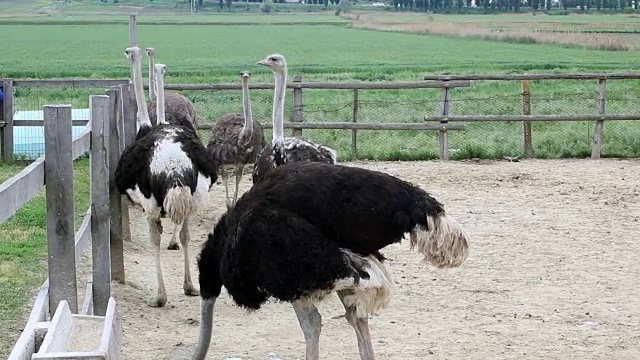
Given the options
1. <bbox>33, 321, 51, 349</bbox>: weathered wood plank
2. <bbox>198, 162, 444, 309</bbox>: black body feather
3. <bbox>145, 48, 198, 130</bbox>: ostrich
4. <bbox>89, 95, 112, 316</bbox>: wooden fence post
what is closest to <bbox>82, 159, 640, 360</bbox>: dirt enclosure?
<bbox>89, 95, 112, 316</bbox>: wooden fence post

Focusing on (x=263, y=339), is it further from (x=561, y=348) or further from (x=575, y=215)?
(x=575, y=215)

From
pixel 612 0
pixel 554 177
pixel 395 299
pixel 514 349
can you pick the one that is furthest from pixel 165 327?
pixel 612 0

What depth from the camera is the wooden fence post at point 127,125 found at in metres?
8.38

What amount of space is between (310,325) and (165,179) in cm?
226

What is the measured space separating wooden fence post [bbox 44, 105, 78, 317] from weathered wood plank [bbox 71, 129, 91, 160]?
123mm

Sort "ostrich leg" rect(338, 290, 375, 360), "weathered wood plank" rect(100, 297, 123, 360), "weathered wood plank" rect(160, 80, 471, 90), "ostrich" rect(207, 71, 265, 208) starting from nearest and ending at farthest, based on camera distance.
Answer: "weathered wood plank" rect(100, 297, 123, 360)
"ostrich leg" rect(338, 290, 375, 360)
"ostrich" rect(207, 71, 265, 208)
"weathered wood plank" rect(160, 80, 471, 90)

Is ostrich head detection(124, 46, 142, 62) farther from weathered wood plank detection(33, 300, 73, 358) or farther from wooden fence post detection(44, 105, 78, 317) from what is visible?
weathered wood plank detection(33, 300, 73, 358)

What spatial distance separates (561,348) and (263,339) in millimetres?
1731

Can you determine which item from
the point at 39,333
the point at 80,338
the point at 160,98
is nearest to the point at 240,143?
the point at 160,98

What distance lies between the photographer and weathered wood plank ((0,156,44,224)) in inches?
140

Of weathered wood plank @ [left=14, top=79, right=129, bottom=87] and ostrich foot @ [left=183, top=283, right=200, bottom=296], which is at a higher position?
weathered wood plank @ [left=14, top=79, right=129, bottom=87]

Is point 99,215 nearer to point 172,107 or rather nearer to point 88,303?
point 88,303

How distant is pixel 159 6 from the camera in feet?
371


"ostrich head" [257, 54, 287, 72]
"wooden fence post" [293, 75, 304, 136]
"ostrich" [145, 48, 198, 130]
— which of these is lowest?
"wooden fence post" [293, 75, 304, 136]
